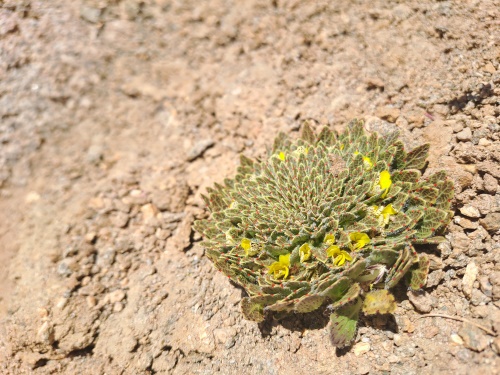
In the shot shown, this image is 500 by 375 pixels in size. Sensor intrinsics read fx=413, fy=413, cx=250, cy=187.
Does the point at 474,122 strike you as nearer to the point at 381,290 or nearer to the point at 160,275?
the point at 381,290

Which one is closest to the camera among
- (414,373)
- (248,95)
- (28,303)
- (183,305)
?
(414,373)

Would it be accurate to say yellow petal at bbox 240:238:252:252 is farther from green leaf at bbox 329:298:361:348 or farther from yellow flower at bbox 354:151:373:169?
yellow flower at bbox 354:151:373:169

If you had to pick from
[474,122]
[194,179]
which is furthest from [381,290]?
[194,179]

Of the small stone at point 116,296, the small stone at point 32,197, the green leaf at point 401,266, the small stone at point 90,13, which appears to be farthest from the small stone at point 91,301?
the small stone at point 90,13

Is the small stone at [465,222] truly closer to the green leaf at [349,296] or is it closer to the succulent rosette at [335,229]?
the succulent rosette at [335,229]

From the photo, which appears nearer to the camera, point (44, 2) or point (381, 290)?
point (381, 290)

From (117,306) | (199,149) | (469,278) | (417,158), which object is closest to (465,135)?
(417,158)

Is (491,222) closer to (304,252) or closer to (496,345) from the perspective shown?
(496,345)

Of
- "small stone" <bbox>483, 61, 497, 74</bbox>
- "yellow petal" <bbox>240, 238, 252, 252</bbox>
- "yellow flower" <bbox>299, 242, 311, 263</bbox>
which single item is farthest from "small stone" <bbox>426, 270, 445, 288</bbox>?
"small stone" <bbox>483, 61, 497, 74</bbox>
